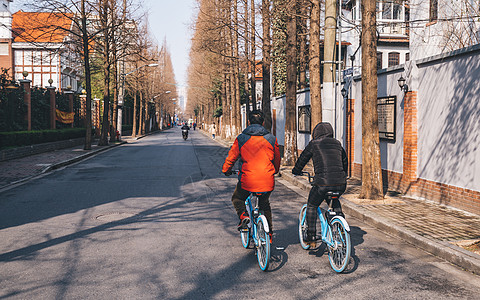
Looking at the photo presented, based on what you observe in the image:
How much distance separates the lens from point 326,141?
6.00 metres

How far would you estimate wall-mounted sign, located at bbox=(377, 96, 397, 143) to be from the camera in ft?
39.7

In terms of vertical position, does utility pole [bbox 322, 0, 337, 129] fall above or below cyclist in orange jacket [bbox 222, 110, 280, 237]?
above

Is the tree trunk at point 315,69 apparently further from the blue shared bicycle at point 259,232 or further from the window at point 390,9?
the blue shared bicycle at point 259,232

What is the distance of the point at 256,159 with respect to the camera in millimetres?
5848

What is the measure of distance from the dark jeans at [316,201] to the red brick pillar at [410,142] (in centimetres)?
576

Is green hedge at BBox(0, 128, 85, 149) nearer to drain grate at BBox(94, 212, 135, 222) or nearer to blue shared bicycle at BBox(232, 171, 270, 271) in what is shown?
drain grate at BBox(94, 212, 135, 222)

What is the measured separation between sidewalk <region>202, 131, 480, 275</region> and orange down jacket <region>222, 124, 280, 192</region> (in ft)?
8.20

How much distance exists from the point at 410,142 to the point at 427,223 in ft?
12.0

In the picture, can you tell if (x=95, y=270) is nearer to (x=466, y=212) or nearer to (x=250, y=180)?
(x=250, y=180)

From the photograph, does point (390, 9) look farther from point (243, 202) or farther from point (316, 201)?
point (243, 202)

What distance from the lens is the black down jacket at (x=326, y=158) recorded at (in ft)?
19.3

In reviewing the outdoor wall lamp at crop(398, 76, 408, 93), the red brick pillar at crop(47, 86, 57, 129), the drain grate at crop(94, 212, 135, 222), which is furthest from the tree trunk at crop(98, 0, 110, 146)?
the drain grate at crop(94, 212, 135, 222)

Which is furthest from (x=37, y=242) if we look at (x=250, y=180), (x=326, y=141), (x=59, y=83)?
(x=59, y=83)

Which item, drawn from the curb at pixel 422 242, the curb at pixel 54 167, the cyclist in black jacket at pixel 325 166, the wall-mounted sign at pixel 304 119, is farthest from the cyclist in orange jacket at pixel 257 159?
the wall-mounted sign at pixel 304 119
